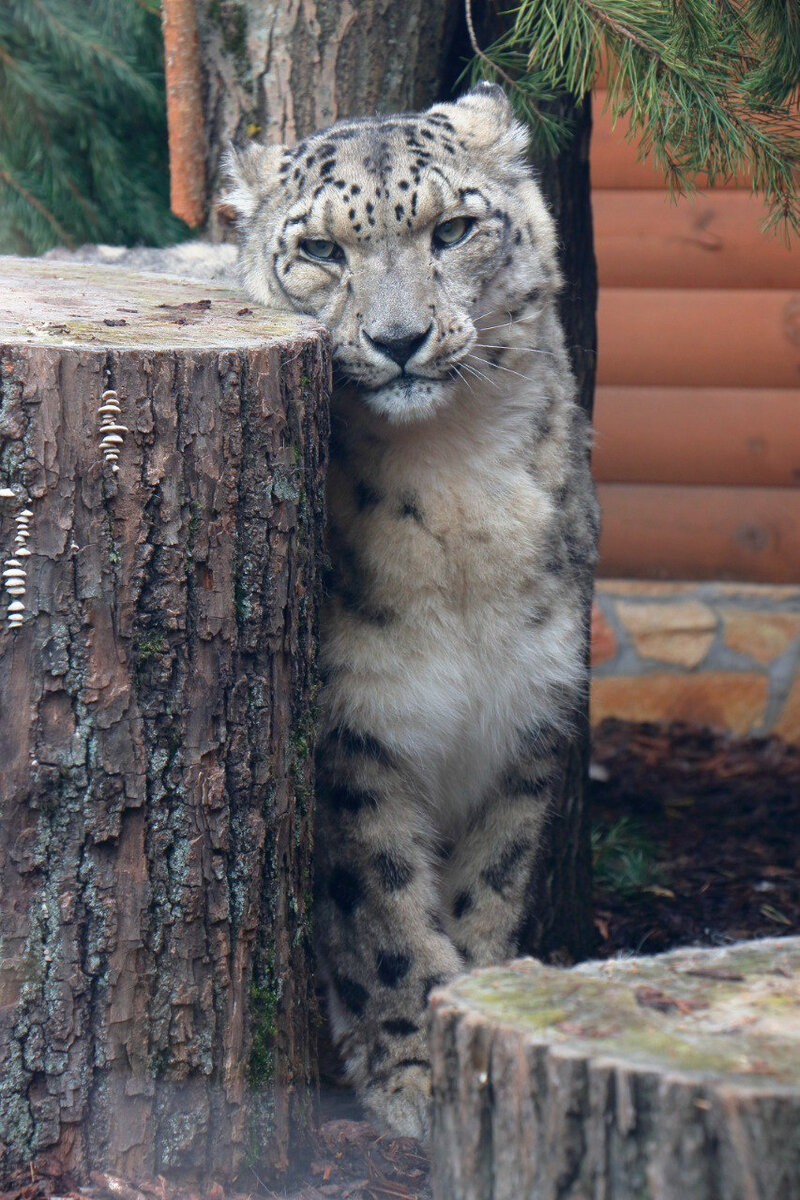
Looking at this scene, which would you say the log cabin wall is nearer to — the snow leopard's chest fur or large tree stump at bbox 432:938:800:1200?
the snow leopard's chest fur

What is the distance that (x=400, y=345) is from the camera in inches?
104

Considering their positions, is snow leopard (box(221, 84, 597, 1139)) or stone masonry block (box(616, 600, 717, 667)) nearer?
snow leopard (box(221, 84, 597, 1139))

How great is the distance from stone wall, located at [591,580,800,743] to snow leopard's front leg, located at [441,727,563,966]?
2.46 metres

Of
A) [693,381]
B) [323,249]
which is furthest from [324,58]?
[693,381]

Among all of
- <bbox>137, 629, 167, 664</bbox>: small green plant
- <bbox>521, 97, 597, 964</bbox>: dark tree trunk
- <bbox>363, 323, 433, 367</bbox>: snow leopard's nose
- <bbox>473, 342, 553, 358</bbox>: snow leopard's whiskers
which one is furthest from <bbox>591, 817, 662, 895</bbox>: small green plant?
<bbox>137, 629, 167, 664</bbox>: small green plant

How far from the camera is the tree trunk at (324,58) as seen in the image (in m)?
3.71

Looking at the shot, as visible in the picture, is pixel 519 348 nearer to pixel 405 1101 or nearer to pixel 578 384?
pixel 578 384

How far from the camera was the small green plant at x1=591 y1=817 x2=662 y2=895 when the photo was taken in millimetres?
4582

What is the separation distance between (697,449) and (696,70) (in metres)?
2.61

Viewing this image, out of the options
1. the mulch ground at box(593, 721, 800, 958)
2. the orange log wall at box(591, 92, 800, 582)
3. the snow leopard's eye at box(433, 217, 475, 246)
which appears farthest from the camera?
the orange log wall at box(591, 92, 800, 582)

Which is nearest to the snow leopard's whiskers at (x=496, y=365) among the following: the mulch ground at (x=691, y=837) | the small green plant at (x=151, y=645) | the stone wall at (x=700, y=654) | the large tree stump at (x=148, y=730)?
the large tree stump at (x=148, y=730)

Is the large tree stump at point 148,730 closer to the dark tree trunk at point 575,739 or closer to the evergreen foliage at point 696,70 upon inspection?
the evergreen foliage at point 696,70

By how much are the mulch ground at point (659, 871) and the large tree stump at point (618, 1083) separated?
2.36 feet

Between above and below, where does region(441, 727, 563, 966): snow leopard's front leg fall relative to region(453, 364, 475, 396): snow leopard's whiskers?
below
